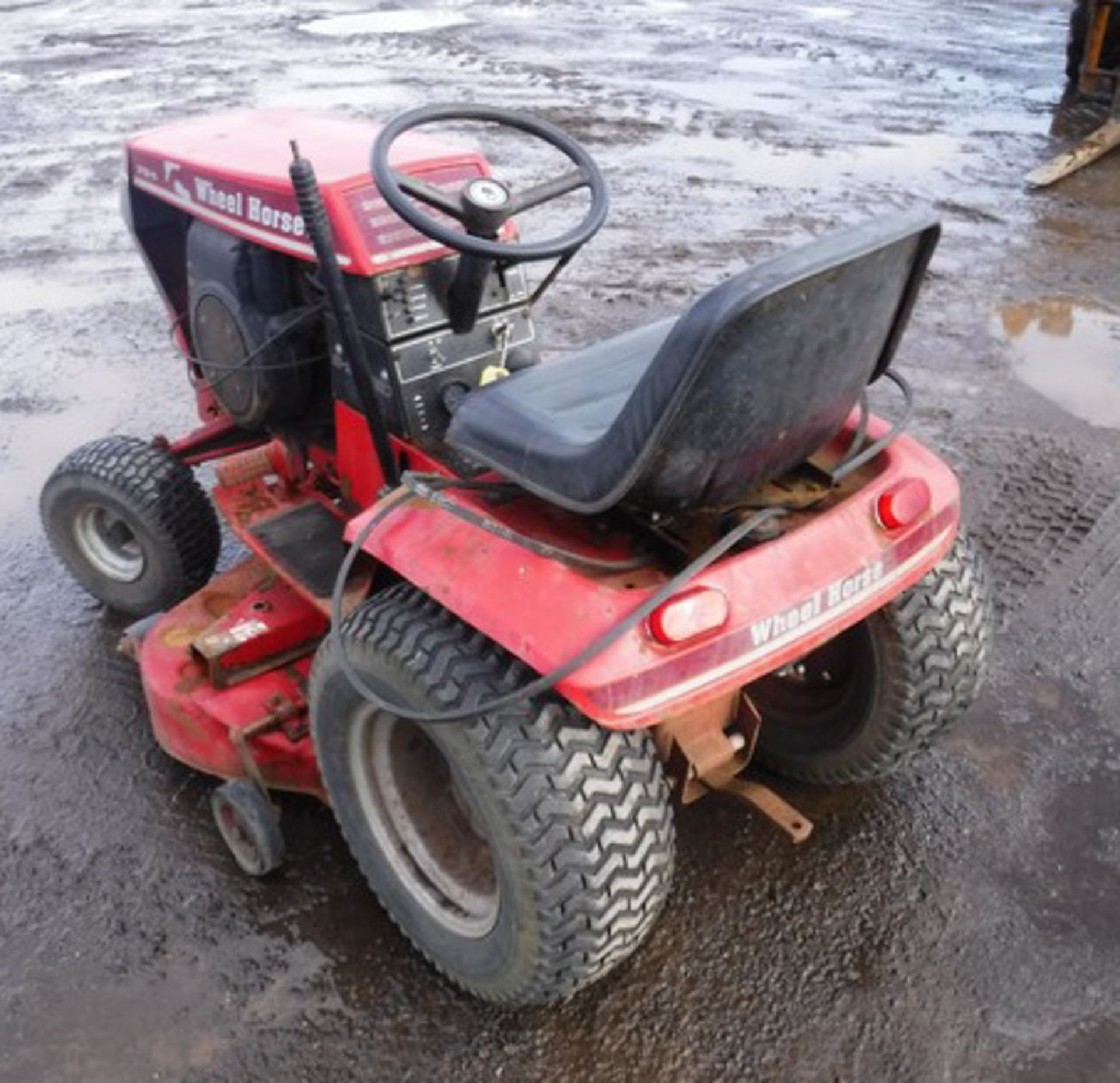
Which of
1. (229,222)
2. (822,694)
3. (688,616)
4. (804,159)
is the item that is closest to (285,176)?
(229,222)

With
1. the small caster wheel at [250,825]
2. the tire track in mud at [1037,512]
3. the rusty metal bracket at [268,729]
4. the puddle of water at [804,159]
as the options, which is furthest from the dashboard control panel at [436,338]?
the puddle of water at [804,159]

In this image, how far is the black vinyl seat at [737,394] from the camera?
165cm

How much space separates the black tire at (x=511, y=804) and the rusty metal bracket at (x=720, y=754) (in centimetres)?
26

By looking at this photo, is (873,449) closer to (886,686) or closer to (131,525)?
(886,686)

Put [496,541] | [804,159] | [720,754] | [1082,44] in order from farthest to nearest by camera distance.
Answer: [1082,44], [804,159], [720,754], [496,541]

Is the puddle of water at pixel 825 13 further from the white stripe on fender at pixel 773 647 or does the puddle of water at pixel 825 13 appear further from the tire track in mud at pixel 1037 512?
the white stripe on fender at pixel 773 647

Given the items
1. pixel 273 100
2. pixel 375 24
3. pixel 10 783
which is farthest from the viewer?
pixel 375 24

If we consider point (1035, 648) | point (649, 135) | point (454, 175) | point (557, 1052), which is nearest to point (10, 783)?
point (557, 1052)

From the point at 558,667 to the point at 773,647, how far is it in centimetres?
39

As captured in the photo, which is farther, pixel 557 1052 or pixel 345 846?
pixel 345 846

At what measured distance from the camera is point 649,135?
795cm

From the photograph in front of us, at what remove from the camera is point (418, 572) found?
2.04 meters

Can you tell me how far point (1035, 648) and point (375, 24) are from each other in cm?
1036

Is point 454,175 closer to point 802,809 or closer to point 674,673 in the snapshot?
point 674,673
